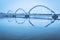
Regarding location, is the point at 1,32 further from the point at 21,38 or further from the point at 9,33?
the point at 21,38

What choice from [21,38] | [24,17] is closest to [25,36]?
[21,38]

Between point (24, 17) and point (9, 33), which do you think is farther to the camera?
point (24, 17)

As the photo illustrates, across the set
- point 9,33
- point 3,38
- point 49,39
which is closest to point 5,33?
point 9,33

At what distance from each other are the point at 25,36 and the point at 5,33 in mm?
208

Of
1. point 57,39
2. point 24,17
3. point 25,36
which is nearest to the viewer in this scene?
point 57,39

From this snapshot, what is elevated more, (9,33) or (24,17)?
(24,17)

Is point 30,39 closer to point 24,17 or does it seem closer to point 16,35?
point 16,35

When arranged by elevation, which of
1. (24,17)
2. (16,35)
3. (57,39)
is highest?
(24,17)

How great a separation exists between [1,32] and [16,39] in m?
0.24

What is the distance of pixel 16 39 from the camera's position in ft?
4.83

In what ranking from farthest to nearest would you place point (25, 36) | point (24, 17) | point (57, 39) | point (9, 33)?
point (24, 17)
point (9, 33)
point (25, 36)
point (57, 39)

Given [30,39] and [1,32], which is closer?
[30,39]

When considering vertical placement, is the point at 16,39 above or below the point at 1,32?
below

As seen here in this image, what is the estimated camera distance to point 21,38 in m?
1.50
